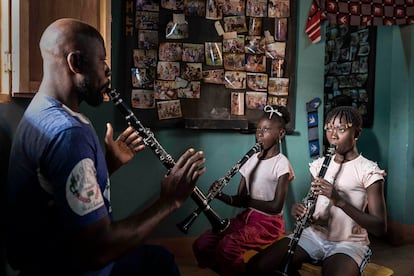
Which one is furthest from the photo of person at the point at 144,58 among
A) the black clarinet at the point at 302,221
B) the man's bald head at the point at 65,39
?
the man's bald head at the point at 65,39

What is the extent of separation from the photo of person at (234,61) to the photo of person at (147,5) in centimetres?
62

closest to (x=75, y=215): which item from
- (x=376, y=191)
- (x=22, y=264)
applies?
(x=22, y=264)

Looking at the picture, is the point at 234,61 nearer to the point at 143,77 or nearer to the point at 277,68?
the point at 277,68

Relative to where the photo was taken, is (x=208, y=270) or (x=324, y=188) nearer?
(x=324, y=188)

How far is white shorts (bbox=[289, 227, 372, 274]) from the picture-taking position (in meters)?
2.30

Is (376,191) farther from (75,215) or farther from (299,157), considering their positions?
(75,215)

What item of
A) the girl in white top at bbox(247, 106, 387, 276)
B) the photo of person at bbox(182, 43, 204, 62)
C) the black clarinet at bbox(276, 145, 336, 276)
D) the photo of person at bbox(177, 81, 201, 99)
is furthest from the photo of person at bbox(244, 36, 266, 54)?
the black clarinet at bbox(276, 145, 336, 276)

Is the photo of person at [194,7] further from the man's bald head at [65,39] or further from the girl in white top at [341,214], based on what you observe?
the man's bald head at [65,39]

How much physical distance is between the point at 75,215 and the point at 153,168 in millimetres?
2216

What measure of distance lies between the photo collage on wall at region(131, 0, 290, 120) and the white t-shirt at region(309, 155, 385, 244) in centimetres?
126

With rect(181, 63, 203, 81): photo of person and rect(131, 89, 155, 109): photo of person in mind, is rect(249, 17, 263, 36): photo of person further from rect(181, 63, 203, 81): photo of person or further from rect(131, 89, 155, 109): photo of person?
rect(131, 89, 155, 109): photo of person

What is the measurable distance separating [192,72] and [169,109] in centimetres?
32

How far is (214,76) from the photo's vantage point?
3555 mm

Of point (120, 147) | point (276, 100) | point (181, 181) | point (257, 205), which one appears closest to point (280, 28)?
point (276, 100)
